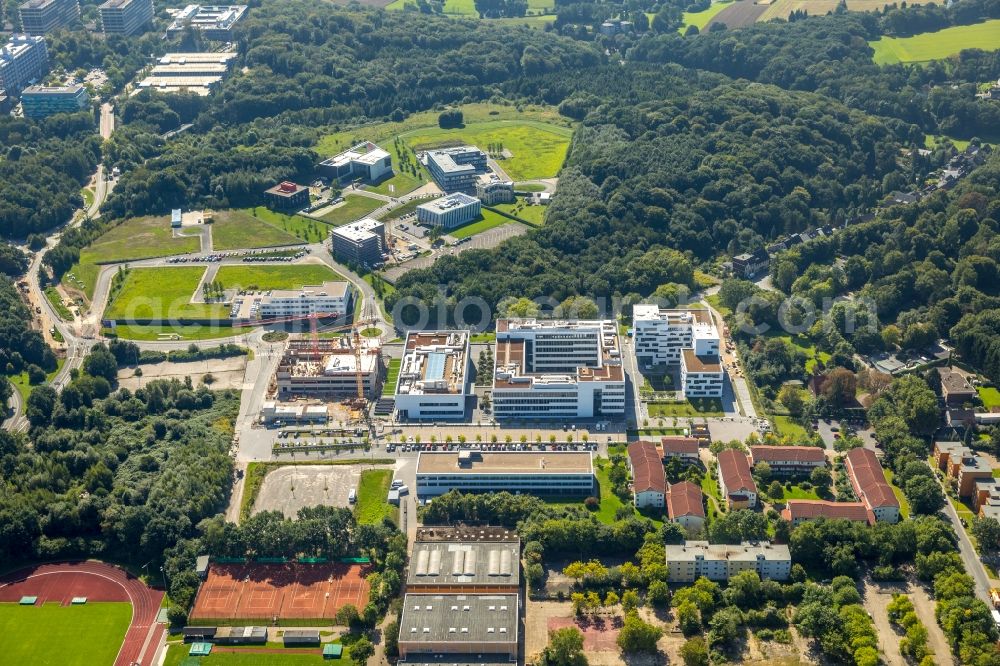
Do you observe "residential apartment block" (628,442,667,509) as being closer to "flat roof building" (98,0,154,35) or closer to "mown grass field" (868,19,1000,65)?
"mown grass field" (868,19,1000,65)

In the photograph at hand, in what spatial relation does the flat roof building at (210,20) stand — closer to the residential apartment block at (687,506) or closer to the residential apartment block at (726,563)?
the residential apartment block at (687,506)

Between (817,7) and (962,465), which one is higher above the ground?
(817,7)

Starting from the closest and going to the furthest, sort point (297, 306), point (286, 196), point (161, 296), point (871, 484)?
point (871, 484), point (297, 306), point (161, 296), point (286, 196)

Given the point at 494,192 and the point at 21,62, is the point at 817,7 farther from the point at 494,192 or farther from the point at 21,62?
the point at 21,62

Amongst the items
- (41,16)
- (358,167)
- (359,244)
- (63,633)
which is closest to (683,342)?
(359,244)

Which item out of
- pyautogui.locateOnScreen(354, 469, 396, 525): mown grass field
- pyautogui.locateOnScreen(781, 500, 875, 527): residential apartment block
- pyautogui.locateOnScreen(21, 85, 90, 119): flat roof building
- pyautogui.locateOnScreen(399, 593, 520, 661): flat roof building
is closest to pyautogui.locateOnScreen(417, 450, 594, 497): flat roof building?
pyautogui.locateOnScreen(354, 469, 396, 525): mown grass field

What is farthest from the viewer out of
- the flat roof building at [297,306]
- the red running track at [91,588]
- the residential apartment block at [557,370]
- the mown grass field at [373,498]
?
the flat roof building at [297,306]

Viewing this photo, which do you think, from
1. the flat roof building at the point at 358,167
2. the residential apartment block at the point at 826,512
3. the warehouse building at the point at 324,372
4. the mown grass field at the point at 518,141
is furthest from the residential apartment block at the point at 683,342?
the flat roof building at the point at 358,167
